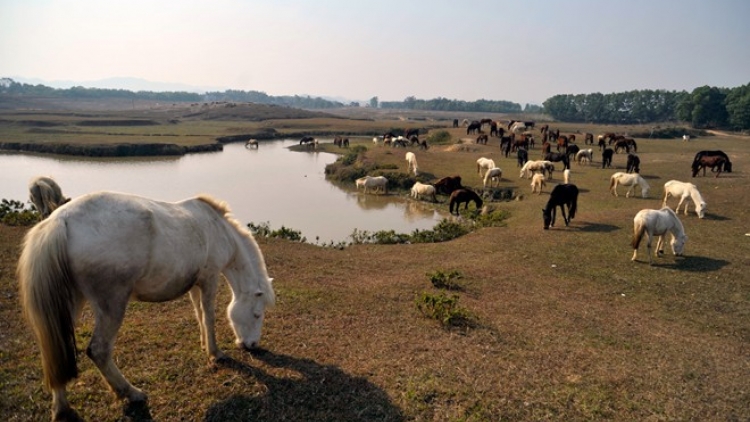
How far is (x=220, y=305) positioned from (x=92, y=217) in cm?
443

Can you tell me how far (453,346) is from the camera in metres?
7.00

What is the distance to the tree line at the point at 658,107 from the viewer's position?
211 ft

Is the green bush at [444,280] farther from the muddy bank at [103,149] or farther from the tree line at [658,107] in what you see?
the tree line at [658,107]

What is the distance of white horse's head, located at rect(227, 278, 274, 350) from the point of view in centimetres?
587

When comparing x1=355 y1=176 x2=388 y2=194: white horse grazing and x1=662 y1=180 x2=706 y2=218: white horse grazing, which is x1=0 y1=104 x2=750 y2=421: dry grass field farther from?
x1=355 y1=176 x2=388 y2=194: white horse grazing

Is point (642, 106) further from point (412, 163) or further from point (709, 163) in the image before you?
point (412, 163)

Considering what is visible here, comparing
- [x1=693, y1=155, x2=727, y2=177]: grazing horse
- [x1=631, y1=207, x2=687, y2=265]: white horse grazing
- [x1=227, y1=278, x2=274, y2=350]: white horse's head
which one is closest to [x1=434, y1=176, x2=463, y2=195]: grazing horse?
[x1=631, y1=207, x2=687, y2=265]: white horse grazing

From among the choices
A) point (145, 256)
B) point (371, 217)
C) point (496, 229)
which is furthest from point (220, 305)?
point (371, 217)

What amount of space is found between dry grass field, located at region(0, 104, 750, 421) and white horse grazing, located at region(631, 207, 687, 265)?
411mm

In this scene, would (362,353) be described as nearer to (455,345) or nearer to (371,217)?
(455,345)

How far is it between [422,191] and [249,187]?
1122cm

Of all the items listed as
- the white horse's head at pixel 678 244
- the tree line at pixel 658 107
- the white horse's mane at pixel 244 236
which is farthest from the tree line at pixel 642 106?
the white horse's mane at pixel 244 236

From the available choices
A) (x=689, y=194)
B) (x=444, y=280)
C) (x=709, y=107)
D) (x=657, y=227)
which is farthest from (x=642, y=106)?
(x=444, y=280)

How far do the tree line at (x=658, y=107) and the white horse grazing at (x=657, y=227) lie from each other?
63.9 m
